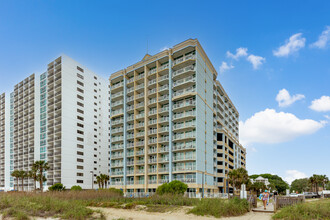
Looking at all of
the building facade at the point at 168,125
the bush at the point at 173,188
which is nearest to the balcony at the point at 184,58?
the building facade at the point at 168,125

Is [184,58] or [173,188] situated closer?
[173,188]

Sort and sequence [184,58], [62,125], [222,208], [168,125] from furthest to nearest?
1. [62,125]
2. [168,125]
3. [184,58]
4. [222,208]

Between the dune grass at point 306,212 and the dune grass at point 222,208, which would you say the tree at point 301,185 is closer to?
the dune grass at point 222,208

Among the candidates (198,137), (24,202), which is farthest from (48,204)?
(198,137)

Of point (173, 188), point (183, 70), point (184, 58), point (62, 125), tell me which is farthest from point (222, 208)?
point (62, 125)

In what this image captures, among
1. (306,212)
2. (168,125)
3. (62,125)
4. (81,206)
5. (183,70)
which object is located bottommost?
(81,206)

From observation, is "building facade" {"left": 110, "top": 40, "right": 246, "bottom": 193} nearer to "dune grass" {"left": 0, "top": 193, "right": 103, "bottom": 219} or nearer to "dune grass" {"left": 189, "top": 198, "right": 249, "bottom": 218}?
"dune grass" {"left": 189, "top": 198, "right": 249, "bottom": 218}

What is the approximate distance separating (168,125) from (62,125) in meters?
39.4

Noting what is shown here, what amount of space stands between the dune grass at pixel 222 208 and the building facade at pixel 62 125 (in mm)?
A: 68295

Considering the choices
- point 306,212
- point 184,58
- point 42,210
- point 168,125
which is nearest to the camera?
point 306,212

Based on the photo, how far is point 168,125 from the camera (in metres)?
63.5

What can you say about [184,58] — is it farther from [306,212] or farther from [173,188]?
[306,212]

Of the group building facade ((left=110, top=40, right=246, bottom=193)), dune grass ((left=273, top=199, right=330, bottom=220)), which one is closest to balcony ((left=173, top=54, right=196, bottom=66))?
building facade ((left=110, top=40, right=246, bottom=193))

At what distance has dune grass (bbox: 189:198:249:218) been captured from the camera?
2256cm
